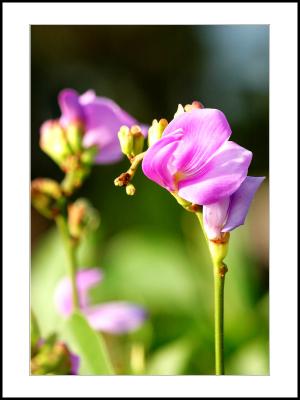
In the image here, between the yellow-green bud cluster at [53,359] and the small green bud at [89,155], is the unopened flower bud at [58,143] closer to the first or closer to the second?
the small green bud at [89,155]

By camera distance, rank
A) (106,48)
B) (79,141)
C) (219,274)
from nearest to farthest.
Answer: (219,274)
(79,141)
(106,48)

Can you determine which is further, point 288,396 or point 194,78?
point 194,78

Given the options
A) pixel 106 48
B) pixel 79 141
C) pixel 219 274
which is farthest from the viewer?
pixel 106 48

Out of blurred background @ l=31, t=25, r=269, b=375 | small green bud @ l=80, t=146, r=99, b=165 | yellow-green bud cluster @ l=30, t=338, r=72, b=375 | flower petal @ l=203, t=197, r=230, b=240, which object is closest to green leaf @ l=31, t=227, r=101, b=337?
blurred background @ l=31, t=25, r=269, b=375

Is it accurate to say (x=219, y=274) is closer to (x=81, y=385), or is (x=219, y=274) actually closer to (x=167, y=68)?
(x=81, y=385)

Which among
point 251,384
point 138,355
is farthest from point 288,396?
point 138,355

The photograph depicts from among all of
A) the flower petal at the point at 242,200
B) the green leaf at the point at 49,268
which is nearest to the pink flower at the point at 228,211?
the flower petal at the point at 242,200
